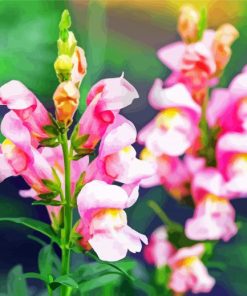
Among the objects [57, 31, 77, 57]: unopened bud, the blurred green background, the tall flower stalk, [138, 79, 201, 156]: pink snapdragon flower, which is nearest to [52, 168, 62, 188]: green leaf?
the tall flower stalk

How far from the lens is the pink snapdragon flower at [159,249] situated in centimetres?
104

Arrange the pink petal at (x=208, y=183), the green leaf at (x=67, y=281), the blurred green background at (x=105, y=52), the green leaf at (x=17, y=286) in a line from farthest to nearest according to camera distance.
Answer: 1. the blurred green background at (x=105, y=52)
2. the pink petal at (x=208, y=183)
3. the green leaf at (x=17, y=286)
4. the green leaf at (x=67, y=281)

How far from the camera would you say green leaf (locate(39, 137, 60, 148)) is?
728 millimetres

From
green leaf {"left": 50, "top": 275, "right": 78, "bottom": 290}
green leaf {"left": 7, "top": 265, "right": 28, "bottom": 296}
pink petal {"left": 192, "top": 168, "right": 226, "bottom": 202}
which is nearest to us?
green leaf {"left": 50, "top": 275, "right": 78, "bottom": 290}

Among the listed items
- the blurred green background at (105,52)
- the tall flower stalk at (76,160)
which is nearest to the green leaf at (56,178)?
the tall flower stalk at (76,160)

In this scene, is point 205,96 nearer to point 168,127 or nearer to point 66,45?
point 168,127

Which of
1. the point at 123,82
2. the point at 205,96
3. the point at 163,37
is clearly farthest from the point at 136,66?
the point at 123,82

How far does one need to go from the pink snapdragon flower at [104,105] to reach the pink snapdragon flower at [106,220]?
46mm

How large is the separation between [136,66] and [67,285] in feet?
1.72

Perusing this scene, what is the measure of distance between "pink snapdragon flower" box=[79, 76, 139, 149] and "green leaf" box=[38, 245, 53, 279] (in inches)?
4.8

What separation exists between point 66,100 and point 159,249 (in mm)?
391

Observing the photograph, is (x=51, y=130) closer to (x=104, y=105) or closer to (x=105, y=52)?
(x=104, y=105)

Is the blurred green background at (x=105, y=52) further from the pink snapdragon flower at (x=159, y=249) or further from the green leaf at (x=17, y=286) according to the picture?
the green leaf at (x=17, y=286)

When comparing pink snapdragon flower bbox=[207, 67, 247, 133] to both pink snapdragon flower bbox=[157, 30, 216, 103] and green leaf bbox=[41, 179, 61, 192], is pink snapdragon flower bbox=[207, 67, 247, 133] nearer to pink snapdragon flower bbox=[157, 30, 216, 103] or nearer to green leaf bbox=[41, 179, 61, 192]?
pink snapdragon flower bbox=[157, 30, 216, 103]
